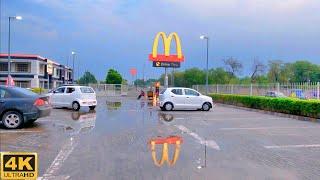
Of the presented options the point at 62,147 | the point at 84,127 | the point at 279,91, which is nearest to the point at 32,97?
the point at 84,127

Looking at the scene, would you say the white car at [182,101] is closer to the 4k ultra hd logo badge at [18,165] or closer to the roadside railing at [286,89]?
the roadside railing at [286,89]

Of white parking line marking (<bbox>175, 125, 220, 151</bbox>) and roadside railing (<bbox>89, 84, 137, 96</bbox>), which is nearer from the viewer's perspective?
white parking line marking (<bbox>175, 125, 220, 151</bbox>)

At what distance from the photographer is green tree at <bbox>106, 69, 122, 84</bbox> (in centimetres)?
9484

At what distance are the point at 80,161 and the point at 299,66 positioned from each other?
205 feet

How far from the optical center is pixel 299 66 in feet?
218

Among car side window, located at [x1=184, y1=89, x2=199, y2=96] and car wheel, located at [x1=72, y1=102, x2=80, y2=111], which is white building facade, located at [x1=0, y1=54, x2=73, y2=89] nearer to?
car wheel, located at [x1=72, y1=102, x2=80, y2=111]

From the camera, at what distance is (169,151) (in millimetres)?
9945

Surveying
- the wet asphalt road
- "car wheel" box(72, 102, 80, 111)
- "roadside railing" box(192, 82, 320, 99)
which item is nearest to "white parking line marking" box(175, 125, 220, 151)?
the wet asphalt road

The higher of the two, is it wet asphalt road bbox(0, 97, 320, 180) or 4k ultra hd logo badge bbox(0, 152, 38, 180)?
4k ultra hd logo badge bbox(0, 152, 38, 180)

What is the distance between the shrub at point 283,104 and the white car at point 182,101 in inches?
128

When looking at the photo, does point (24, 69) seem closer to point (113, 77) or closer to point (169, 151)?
point (113, 77)

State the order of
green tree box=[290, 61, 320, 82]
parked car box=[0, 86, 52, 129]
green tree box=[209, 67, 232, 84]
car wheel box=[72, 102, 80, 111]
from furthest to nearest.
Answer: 1. green tree box=[209, 67, 232, 84]
2. green tree box=[290, 61, 320, 82]
3. car wheel box=[72, 102, 80, 111]
4. parked car box=[0, 86, 52, 129]

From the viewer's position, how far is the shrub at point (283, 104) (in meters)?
20.0

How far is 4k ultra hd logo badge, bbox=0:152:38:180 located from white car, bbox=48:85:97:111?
21.1 meters
